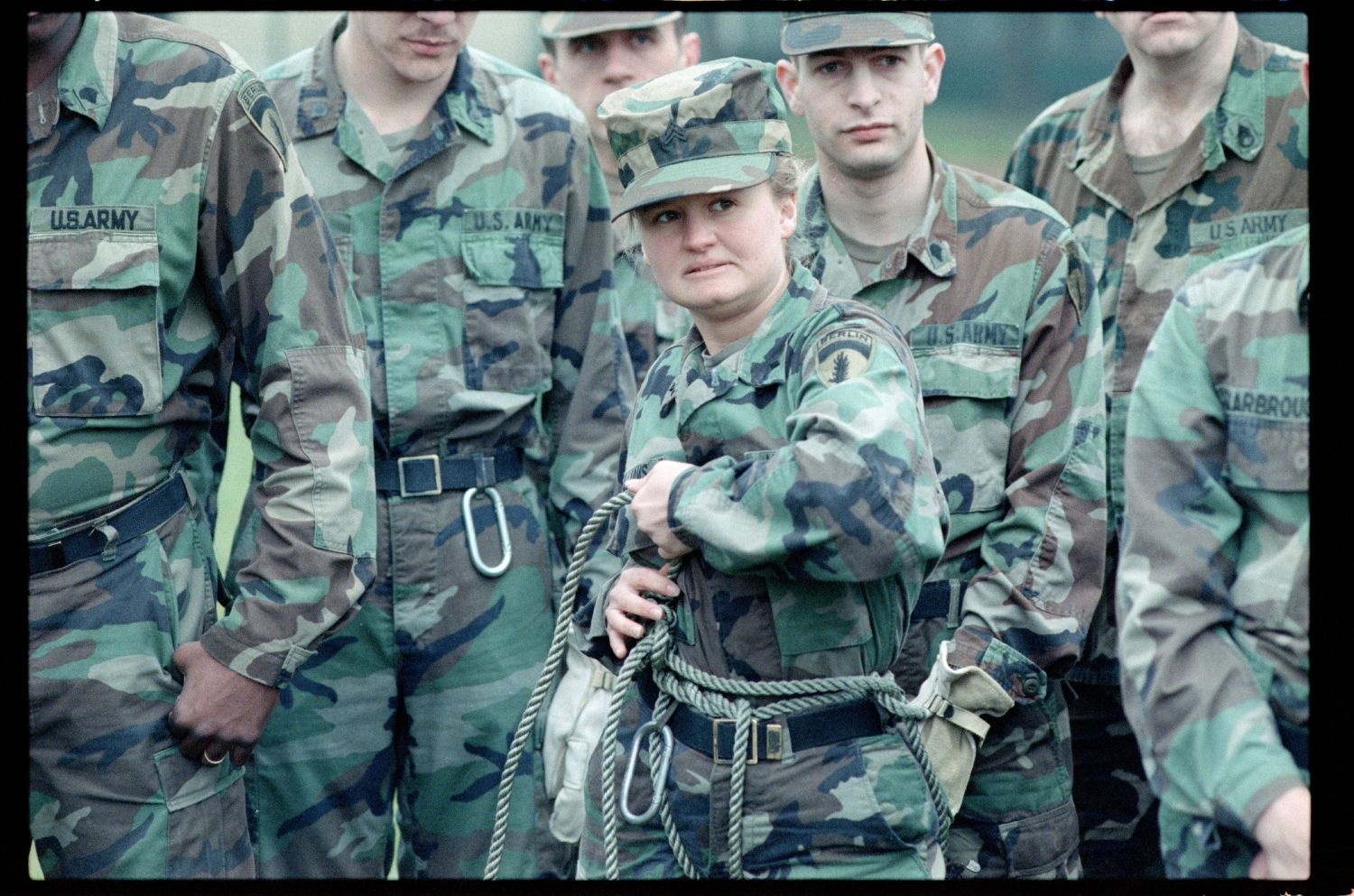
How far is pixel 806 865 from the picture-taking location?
260 cm

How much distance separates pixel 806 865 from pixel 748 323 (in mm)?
869

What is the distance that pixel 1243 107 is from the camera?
378 cm

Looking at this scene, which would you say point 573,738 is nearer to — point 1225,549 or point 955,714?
point 955,714

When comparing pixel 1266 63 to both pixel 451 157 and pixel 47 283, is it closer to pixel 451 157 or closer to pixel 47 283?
pixel 451 157

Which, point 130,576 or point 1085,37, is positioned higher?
point 1085,37

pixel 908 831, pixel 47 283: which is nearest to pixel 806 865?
pixel 908 831

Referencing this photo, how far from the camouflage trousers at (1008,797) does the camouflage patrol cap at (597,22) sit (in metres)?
2.13

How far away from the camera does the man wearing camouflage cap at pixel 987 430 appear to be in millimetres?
3186

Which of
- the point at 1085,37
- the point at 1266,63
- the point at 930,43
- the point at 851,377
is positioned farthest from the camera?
the point at 1085,37

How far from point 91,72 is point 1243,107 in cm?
244

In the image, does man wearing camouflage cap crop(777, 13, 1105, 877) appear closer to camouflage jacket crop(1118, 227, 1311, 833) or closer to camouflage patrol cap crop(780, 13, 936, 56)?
camouflage patrol cap crop(780, 13, 936, 56)

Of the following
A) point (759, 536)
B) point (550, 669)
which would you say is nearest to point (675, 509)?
point (759, 536)

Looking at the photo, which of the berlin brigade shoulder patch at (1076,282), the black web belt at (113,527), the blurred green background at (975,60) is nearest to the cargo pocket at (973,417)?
the berlin brigade shoulder patch at (1076,282)

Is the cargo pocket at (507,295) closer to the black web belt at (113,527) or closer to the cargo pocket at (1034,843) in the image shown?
the black web belt at (113,527)
